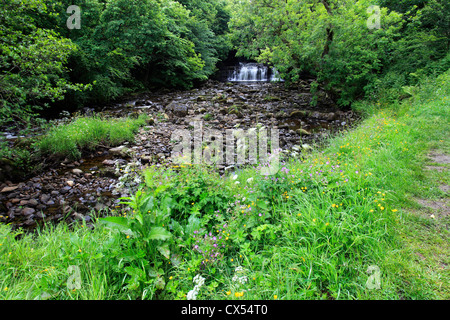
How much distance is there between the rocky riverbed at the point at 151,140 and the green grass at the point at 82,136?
13.2 inches

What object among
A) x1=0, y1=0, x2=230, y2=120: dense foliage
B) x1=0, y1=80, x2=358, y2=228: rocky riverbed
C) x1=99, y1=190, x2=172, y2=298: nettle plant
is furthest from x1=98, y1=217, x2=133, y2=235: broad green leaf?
x1=0, y1=0, x2=230, y2=120: dense foliage

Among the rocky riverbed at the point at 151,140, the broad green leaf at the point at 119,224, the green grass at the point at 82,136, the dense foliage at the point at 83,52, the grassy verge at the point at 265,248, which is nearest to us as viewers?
the grassy verge at the point at 265,248

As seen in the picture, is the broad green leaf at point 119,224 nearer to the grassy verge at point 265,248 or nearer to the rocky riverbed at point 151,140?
the grassy verge at point 265,248

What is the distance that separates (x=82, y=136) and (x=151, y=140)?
2.16m

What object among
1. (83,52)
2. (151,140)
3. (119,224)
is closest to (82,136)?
(151,140)

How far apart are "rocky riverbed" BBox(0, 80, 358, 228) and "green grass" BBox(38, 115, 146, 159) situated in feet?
1.10

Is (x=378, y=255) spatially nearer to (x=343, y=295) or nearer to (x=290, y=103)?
(x=343, y=295)

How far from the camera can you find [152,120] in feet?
31.7

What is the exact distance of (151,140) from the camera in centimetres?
792

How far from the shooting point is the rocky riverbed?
14.8 feet

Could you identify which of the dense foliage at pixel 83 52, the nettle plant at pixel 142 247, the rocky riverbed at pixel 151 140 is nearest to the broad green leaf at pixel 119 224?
the nettle plant at pixel 142 247

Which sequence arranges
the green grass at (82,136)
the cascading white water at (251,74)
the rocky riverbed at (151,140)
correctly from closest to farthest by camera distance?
the rocky riverbed at (151,140)
the green grass at (82,136)
the cascading white water at (251,74)

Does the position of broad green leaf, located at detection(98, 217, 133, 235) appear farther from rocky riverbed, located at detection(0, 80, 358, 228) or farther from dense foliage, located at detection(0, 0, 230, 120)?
dense foliage, located at detection(0, 0, 230, 120)

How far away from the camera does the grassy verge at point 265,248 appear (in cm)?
184
